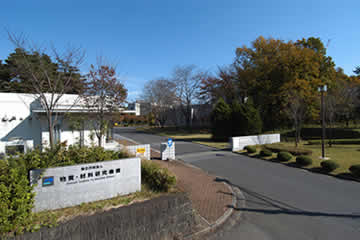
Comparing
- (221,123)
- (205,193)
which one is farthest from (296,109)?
(205,193)

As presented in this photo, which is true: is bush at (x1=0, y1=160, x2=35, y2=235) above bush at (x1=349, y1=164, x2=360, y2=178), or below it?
above

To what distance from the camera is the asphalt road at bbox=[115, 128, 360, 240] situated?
505 cm

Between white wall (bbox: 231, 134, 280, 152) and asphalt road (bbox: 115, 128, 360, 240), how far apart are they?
4812mm

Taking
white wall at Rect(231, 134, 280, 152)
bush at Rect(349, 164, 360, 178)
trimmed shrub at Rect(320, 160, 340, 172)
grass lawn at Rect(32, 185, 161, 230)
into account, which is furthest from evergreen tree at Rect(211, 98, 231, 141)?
Result: grass lawn at Rect(32, 185, 161, 230)

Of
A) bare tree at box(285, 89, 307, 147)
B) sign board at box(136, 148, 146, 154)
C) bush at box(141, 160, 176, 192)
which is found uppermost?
bare tree at box(285, 89, 307, 147)

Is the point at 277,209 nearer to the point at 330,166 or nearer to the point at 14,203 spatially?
the point at 330,166

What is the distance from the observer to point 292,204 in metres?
6.64

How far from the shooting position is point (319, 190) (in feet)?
26.0

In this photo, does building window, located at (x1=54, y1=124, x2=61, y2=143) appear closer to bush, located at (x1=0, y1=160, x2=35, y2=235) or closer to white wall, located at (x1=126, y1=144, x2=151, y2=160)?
white wall, located at (x1=126, y1=144, x2=151, y2=160)

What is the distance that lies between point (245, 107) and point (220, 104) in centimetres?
309

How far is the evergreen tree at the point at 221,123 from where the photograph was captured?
2205cm

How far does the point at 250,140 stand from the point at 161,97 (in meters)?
25.7

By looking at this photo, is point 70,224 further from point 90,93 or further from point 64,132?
point 64,132

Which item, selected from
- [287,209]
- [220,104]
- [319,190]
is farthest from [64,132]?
[220,104]
